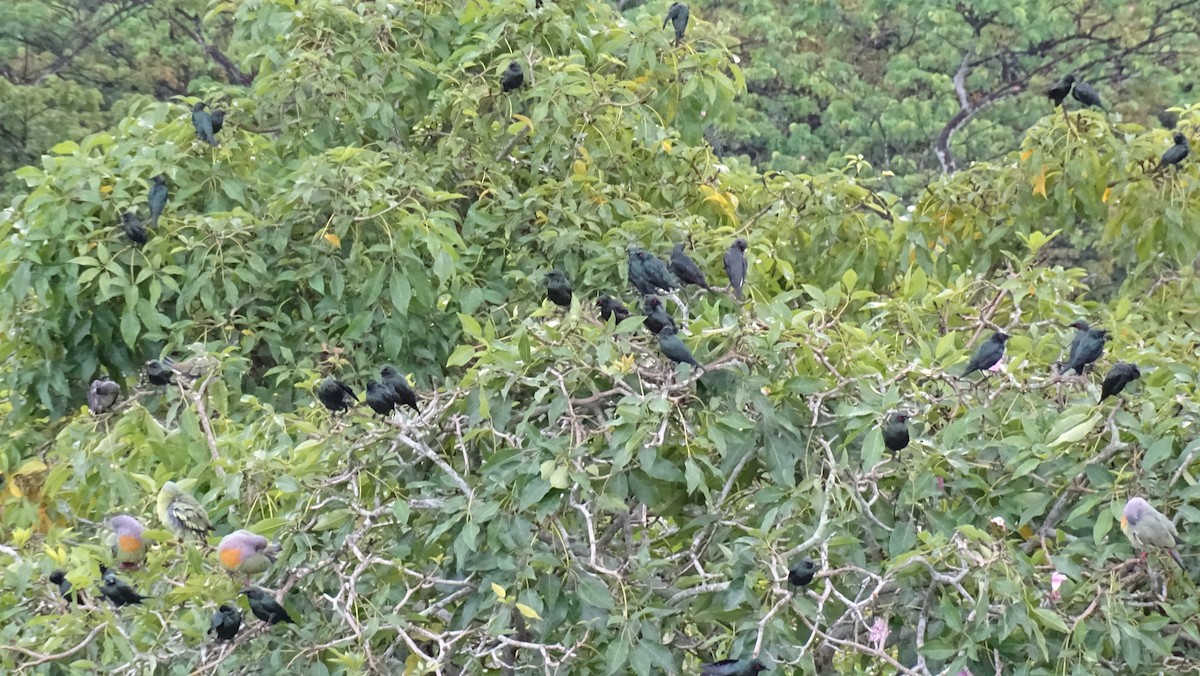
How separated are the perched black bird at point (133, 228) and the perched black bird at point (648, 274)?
1.28m

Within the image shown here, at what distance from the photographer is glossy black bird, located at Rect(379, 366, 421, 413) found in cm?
196

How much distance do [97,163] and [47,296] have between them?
1.32ft

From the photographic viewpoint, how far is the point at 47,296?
299 cm

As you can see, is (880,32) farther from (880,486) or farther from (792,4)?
(880,486)

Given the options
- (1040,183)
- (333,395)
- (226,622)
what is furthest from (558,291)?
(1040,183)

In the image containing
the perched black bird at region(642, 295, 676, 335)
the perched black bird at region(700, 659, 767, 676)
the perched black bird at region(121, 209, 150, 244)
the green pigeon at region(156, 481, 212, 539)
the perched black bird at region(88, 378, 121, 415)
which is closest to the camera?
the perched black bird at region(700, 659, 767, 676)

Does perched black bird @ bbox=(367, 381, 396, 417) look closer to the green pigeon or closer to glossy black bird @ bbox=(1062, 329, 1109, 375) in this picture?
the green pigeon

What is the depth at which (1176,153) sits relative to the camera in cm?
318

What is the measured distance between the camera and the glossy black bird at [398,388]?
6.43ft

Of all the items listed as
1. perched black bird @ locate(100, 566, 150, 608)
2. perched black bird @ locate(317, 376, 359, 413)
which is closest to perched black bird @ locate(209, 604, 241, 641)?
perched black bird @ locate(100, 566, 150, 608)

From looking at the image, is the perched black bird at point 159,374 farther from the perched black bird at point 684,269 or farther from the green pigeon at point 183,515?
the perched black bird at point 684,269

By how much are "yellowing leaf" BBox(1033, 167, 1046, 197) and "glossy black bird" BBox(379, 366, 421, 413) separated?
2.00 m

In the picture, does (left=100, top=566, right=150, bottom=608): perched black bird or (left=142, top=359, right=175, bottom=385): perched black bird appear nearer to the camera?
(left=100, top=566, right=150, bottom=608): perched black bird

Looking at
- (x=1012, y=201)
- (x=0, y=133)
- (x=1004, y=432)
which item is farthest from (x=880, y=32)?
(x=1004, y=432)
